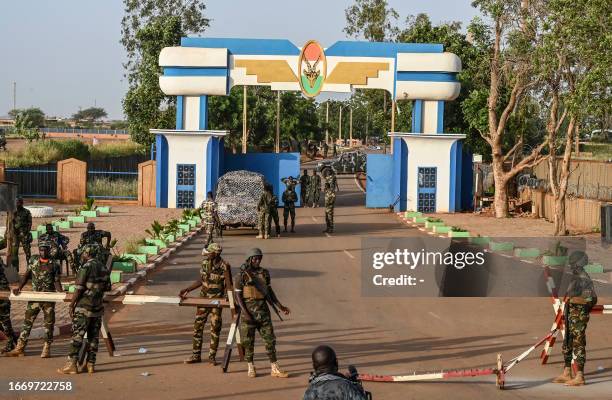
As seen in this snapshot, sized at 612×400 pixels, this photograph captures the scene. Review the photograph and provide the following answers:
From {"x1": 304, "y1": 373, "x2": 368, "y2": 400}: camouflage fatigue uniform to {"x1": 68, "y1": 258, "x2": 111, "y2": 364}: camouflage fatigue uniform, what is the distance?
21.5 feet

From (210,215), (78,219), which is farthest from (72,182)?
(210,215)

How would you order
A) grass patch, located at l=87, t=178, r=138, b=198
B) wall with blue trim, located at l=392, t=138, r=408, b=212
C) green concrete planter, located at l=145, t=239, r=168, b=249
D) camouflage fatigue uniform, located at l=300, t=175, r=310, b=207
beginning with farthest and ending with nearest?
grass patch, located at l=87, t=178, r=138, b=198 → camouflage fatigue uniform, located at l=300, t=175, r=310, b=207 → wall with blue trim, located at l=392, t=138, r=408, b=212 → green concrete planter, located at l=145, t=239, r=168, b=249

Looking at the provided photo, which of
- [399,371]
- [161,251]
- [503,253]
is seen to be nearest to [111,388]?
[399,371]

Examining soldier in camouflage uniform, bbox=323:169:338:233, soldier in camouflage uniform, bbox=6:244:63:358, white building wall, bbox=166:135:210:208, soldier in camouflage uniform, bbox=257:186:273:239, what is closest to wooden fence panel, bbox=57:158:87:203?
white building wall, bbox=166:135:210:208

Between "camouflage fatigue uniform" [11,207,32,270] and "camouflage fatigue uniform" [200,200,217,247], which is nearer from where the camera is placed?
"camouflage fatigue uniform" [11,207,32,270]

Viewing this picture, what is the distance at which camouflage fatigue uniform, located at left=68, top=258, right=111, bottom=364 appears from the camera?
12781mm

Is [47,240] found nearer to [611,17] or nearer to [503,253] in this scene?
[503,253]

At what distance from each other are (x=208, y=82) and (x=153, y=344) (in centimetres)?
2735

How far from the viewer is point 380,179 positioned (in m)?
42.8

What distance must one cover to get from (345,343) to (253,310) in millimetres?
2840

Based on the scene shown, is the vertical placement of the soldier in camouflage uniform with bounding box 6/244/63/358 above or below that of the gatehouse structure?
below

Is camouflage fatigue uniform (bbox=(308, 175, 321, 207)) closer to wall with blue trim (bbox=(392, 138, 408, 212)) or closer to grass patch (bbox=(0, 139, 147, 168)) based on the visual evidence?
wall with blue trim (bbox=(392, 138, 408, 212))

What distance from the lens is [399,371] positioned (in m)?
13.4

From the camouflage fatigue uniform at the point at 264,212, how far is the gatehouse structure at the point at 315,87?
36.1ft
